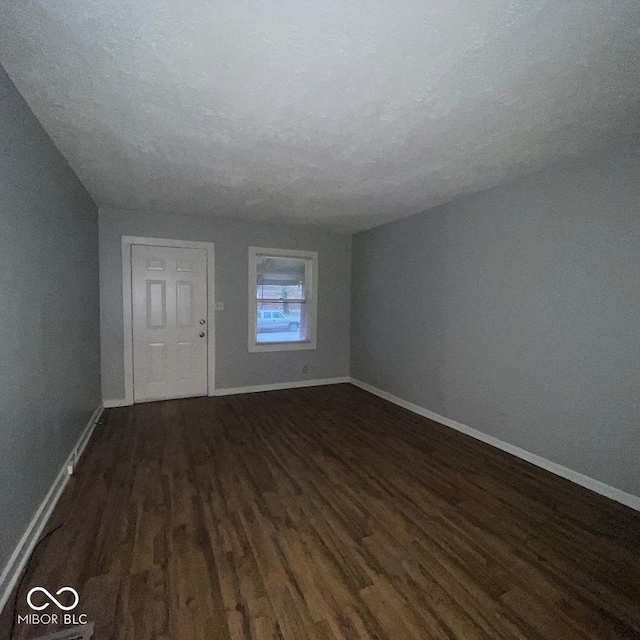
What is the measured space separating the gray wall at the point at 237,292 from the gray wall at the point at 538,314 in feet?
4.36

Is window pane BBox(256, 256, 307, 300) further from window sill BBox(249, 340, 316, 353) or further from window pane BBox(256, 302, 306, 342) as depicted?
window sill BBox(249, 340, 316, 353)

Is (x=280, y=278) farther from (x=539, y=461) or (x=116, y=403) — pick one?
Result: (x=539, y=461)

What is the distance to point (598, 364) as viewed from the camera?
2352mm

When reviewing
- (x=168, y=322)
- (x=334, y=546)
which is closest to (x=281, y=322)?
(x=168, y=322)

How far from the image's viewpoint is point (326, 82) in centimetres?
161

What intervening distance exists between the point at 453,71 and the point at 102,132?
6.93 feet

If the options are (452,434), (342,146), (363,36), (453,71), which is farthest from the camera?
(452,434)

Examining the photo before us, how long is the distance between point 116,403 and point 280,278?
8.73 ft

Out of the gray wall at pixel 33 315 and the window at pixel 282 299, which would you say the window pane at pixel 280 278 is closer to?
the window at pixel 282 299

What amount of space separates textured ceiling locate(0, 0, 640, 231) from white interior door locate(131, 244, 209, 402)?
5.02 ft

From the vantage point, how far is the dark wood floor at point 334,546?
54.3 inches

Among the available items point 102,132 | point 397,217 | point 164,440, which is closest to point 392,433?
point 164,440

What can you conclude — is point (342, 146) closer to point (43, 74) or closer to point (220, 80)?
point (220, 80)

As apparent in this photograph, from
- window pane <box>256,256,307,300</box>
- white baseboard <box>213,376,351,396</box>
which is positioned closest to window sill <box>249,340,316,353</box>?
white baseboard <box>213,376,351,396</box>
